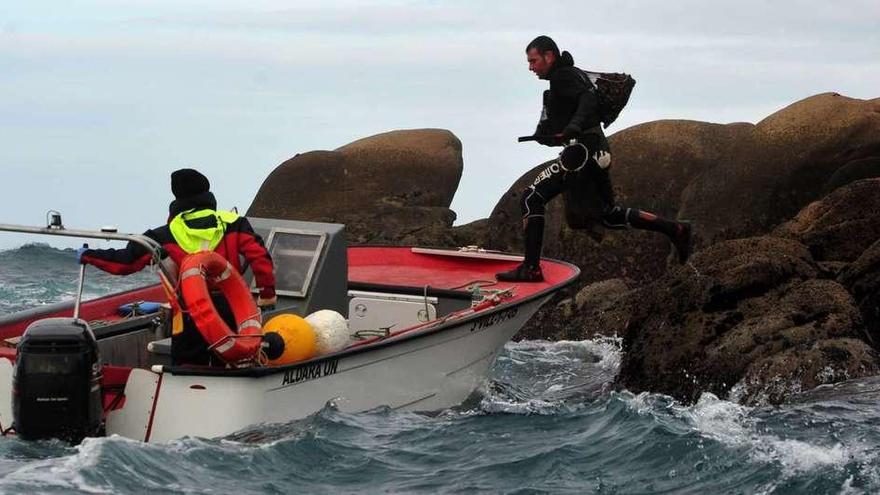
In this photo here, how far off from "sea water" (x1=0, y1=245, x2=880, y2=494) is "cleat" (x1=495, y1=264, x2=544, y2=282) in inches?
66.0

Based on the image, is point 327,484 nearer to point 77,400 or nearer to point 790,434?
point 77,400

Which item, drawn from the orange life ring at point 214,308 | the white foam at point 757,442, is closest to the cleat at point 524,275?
the white foam at point 757,442

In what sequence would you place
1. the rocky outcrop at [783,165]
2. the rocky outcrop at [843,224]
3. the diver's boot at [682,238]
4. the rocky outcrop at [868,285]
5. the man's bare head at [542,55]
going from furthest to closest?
the rocky outcrop at [783,165] < the rocky outcrop at [843,224] < the diver's boot at [682,238] < the man's bare head at [542,55] < the rocky outcrop at [868,285]

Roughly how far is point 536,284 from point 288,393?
3710 mm

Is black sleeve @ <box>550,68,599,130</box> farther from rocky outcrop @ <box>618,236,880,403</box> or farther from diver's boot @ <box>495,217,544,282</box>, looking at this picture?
rocky outcrop @ <box>618,236,880,403</box>

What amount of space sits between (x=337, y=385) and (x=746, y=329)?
11.1ft

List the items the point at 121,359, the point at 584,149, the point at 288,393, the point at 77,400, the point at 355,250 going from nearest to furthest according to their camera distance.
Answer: the point at 77,400
the point at 288,393
the point at 121,359
the point at 584,149
the point at 355,250

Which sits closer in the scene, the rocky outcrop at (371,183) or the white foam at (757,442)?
the white foam at (757,442)

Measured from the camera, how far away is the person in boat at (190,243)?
9.73m

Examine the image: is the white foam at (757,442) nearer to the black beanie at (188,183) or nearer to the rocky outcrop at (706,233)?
the rocky outcrop at (706,233)

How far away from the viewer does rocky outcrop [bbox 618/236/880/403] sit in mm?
11094

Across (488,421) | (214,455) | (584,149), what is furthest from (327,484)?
(584,149)

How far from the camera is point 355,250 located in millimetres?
14664

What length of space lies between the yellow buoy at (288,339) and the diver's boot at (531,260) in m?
3.32
